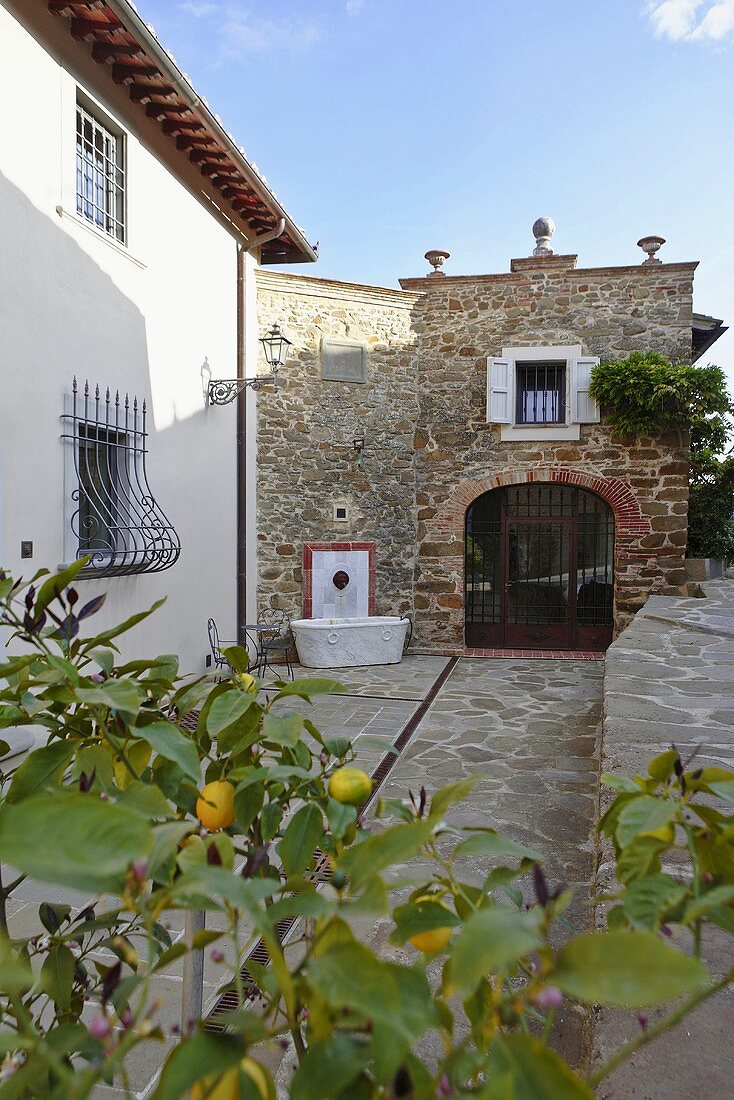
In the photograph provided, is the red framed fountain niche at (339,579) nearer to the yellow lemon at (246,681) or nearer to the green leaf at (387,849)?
the yellow lemon at (246,681)

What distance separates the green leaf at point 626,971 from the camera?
0.39 metres

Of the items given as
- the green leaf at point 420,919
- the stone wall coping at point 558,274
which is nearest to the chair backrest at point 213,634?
the stone wall coping at point 558,274

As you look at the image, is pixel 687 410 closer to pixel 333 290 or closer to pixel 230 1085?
pixel 333 290

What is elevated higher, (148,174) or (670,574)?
(148,174)

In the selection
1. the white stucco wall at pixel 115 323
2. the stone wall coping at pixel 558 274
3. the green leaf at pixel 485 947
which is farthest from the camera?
the stone wall coping at pixel 558 274

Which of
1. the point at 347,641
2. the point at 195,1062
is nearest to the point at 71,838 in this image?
the point at 195,1062

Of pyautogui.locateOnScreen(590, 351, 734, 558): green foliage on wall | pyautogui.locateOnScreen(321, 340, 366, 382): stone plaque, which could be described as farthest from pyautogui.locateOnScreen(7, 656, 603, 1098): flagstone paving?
pyautogui.locateOnScreen(321, 340, 366, 382): stone plaque

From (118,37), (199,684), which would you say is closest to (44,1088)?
(199,684)

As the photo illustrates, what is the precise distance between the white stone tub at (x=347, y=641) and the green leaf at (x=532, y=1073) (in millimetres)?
8386

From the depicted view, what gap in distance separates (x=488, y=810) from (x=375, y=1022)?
13.0 ft

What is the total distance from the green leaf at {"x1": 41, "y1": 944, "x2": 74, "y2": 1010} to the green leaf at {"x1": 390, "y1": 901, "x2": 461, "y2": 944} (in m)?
0.43

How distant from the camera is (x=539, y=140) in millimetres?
8594

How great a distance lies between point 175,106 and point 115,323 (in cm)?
190

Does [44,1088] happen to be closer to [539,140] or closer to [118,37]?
[118,37]
